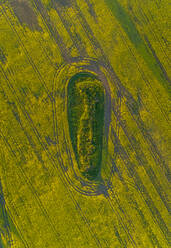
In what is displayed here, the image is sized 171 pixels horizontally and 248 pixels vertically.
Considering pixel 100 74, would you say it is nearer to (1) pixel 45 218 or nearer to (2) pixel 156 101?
(2) pixel 156 101

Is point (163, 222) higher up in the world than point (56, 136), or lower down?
lower down

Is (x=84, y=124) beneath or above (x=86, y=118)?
beneath

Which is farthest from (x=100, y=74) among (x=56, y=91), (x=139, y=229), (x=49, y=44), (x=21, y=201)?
(x=139, y=229)
